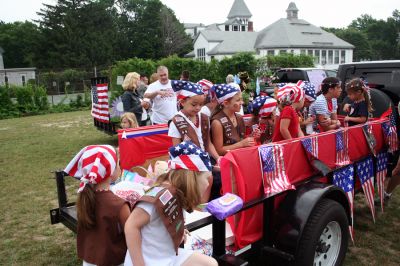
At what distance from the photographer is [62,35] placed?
57.8 metres

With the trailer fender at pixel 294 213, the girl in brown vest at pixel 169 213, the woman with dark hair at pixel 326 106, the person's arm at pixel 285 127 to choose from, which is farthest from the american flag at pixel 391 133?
the girl in brown vest at pixel 169 213

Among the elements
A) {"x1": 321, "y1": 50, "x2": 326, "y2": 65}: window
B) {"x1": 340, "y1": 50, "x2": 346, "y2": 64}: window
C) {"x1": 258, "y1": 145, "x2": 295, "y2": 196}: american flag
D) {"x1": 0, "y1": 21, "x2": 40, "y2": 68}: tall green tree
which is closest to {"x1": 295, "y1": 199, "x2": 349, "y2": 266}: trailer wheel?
{"x1": 258, "y1": 145, "x2": 295, "y2": 196}: american flag

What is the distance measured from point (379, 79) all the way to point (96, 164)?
189 inches

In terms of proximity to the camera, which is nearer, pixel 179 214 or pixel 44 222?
pixel 179 214

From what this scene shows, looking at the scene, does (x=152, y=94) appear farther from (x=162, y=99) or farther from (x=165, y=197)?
(x=165, y=197)

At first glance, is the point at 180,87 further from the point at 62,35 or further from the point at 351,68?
the point at 62,35

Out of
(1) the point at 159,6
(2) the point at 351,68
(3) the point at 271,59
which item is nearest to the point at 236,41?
(1) the point at 159,6

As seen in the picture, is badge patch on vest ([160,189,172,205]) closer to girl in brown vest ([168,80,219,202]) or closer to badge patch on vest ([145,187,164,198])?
badge patch on vest ([145,187,164,198])

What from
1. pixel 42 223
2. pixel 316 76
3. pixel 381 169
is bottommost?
pixel 42 223

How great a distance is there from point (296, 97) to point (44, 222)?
3871mm

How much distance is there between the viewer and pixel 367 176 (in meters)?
4.20

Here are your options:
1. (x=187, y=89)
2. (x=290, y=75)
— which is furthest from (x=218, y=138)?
(x=290, y=75)

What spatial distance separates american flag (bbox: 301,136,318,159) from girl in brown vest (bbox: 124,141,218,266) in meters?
1.30

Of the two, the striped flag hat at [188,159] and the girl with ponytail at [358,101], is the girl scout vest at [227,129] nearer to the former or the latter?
the striped flag hat at [188,159]
